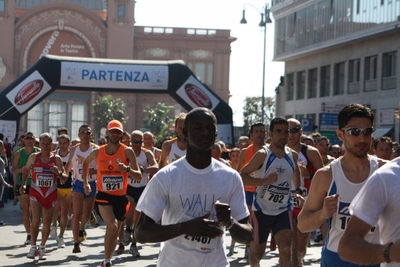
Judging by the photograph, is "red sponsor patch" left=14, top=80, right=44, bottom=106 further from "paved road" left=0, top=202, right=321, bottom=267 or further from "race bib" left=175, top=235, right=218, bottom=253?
"race bib" left=175, top=235, right=218, bottom=253

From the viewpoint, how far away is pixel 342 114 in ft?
17.3

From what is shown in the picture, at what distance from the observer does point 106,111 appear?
9625 centimetres

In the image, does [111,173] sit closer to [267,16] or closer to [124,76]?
[124,76]

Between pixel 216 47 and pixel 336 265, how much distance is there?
105 m

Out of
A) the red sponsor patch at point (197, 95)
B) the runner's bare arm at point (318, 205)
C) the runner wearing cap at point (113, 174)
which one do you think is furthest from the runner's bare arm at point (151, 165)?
the red sponsor patch at point (197, 95)

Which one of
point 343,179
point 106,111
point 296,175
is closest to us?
point 343,179

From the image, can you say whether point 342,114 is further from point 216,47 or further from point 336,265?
point 216,47

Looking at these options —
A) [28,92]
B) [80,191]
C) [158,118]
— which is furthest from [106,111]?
[80,191]

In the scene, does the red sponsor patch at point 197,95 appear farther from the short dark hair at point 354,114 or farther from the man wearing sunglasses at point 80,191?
the short dark hair at point 354,114

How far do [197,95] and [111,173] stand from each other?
1408cm

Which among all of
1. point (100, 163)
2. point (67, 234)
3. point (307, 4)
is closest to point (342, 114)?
point (100, 163)

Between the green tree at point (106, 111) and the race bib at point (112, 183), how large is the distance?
84055mm

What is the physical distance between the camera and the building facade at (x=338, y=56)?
41.6 metres

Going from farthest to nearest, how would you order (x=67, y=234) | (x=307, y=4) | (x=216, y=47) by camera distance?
(x=216, y=47)
(x=307, y=4)
(x=67, y=234)
